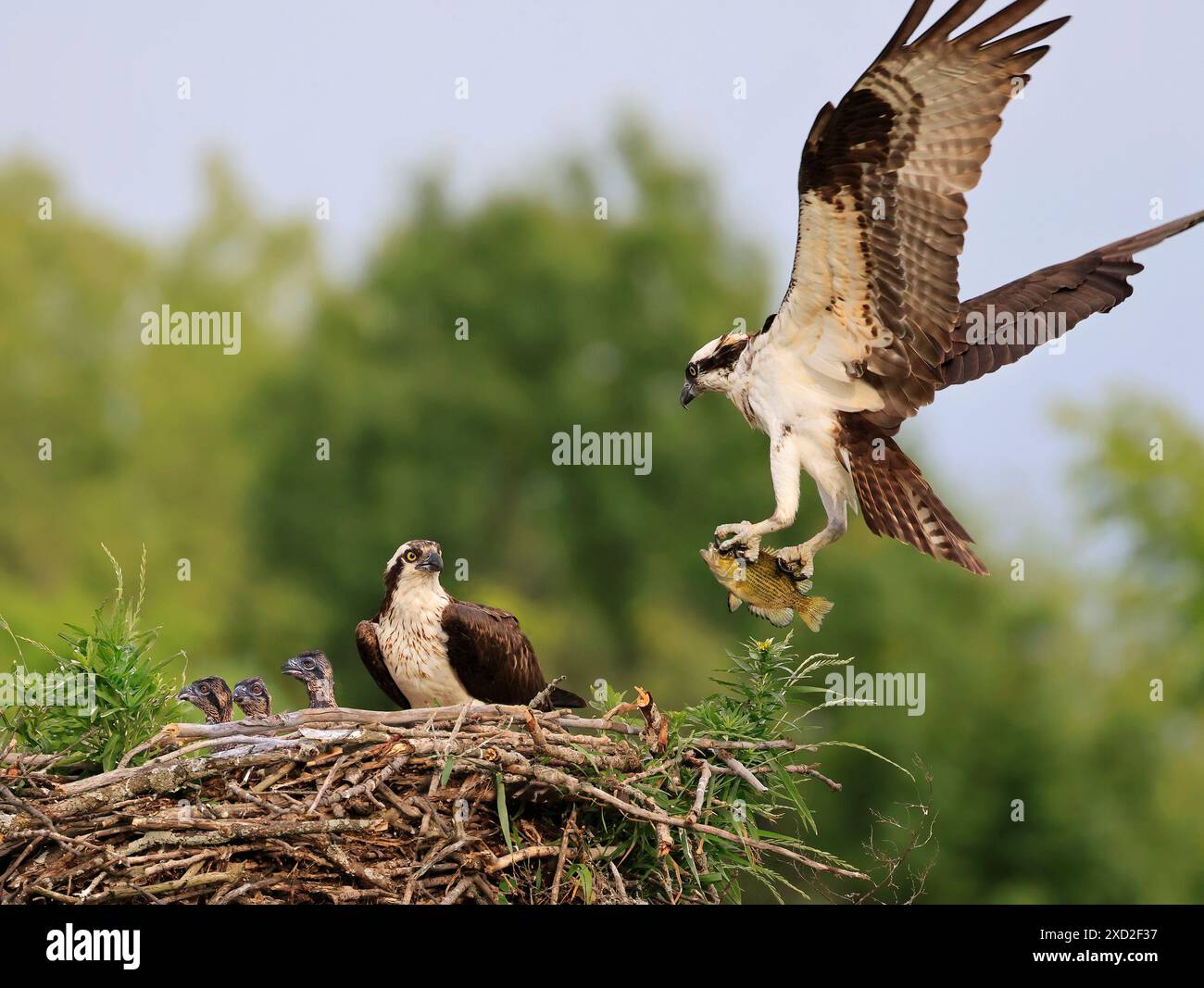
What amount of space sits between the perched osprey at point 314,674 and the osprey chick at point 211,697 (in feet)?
1.12

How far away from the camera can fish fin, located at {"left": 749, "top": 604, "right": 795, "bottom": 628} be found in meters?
6.42

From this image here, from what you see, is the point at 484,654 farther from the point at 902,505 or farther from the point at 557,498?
the point at 557,498

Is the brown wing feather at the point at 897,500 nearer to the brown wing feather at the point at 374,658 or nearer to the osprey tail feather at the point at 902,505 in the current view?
the osprey tail feather at the point at 902,505

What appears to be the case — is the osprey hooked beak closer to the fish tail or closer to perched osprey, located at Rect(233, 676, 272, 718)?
perched osprey, located at Rect(233, 676, 272, 718)

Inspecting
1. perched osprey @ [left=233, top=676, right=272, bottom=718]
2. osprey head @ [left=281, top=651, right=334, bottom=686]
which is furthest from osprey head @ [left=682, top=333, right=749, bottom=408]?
perched osprey @ [left=233, top=676, right=272, bottom=718]

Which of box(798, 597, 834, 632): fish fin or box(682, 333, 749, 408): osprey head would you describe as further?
box(682, 333, 749, 408): osprey head

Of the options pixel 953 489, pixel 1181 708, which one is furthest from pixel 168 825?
pixel 953 489

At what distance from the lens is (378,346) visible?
35812 millimetres

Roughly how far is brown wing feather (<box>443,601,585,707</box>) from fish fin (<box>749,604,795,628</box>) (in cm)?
132

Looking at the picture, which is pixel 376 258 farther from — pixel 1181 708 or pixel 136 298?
→ pixel 1181 708

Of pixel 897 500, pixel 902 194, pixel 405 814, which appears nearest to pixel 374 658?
pixel 405 814

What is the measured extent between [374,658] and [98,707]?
5.73ft

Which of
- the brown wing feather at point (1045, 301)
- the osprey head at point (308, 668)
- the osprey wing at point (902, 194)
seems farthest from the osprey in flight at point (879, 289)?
the osprey head at point (308, 668)

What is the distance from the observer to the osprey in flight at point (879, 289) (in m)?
6.25
